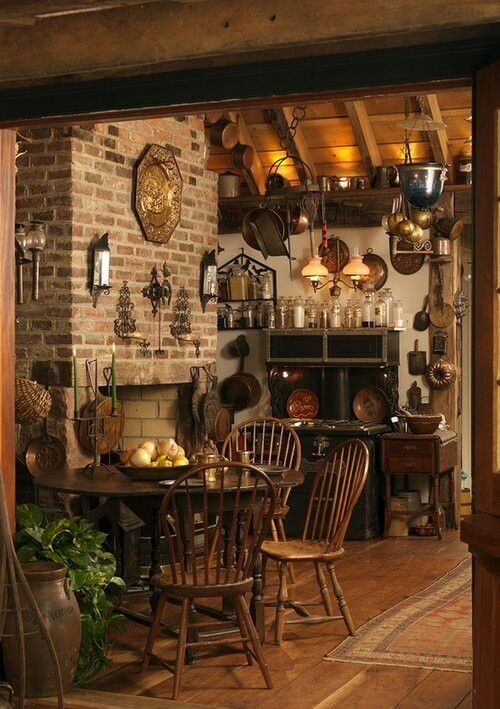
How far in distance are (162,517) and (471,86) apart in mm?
2196

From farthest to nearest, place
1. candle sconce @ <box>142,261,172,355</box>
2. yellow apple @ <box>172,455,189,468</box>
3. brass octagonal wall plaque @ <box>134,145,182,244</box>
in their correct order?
candle sconce @ <box>142,261,172,355</box> → brass octagonal wall plaque @ <box>134,145,182,244</box> → yellow apple @ <box>172,455,189,468</box>

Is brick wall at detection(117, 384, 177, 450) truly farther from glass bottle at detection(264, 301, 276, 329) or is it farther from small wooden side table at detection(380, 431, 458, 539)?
small wooden side table at detection(380, 431, 458, 539)

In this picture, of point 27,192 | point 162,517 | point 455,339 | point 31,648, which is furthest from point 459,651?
point 455,339

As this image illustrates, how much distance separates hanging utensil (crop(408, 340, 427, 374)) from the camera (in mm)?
9219

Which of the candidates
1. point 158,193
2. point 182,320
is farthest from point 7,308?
point 182,320

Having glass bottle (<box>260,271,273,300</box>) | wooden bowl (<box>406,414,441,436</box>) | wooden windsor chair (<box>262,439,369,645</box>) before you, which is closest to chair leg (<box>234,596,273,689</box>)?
wooden windsor chair (<box>262,439,369,645</box>)

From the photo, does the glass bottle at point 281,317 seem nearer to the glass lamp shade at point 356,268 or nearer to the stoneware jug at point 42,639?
the glass lamp shade at point 356,268

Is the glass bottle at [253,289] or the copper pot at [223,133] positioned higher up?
the copper pot at [223,133]

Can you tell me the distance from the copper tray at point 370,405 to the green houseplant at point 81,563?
4.52 metres

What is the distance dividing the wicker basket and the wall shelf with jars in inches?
140

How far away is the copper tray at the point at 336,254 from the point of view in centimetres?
939

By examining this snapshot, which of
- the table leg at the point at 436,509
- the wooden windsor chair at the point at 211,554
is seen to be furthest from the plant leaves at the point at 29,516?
the table leg at the point at 436,509

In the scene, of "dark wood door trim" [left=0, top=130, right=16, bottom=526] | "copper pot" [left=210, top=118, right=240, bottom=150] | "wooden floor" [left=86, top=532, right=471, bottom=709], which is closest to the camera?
"dark wood door trim" [left=0, top=130, right=16, bottom=526]

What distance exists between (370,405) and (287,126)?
7.59 feet
